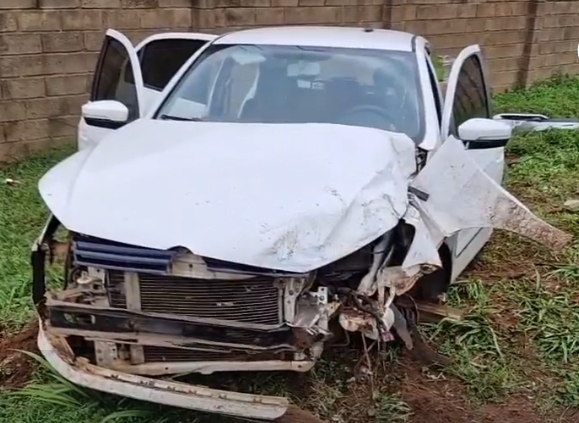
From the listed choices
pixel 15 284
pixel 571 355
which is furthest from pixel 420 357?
pixel 15 284

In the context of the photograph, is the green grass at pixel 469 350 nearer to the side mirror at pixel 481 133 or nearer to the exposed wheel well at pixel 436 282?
the exposed wheel well at pixel 436 282

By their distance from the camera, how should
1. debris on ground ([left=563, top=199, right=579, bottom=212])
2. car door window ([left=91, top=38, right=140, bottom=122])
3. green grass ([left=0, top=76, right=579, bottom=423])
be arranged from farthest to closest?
debris on ground ([left=563, top=199, right=579, bottom=212]) < car door window ([left=91, top=38, right=140, bottom=122]) < green grass ([left=0, top=76, right=579, bottom=423])

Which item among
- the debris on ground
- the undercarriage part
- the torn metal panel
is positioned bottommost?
the debris on ground

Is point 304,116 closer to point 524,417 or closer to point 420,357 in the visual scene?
point 420,357

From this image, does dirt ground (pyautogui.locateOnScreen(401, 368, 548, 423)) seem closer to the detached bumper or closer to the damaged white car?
the damaged white car

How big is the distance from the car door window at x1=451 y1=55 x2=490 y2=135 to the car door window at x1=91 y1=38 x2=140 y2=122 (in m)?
2.16

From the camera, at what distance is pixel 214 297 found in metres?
2.98

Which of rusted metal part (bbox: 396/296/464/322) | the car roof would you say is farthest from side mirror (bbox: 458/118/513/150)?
rusted metal part (bbox: 396/296/464/322)

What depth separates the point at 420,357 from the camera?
153 inches

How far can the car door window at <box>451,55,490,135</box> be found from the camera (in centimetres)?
459

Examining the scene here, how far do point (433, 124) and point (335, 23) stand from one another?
609cm

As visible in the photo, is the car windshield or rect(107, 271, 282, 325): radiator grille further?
the car windshield

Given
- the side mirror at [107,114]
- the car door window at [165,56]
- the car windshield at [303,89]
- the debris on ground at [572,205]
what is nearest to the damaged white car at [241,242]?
the car windshield at [303,89]

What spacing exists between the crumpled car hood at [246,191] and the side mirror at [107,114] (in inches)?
26.7
